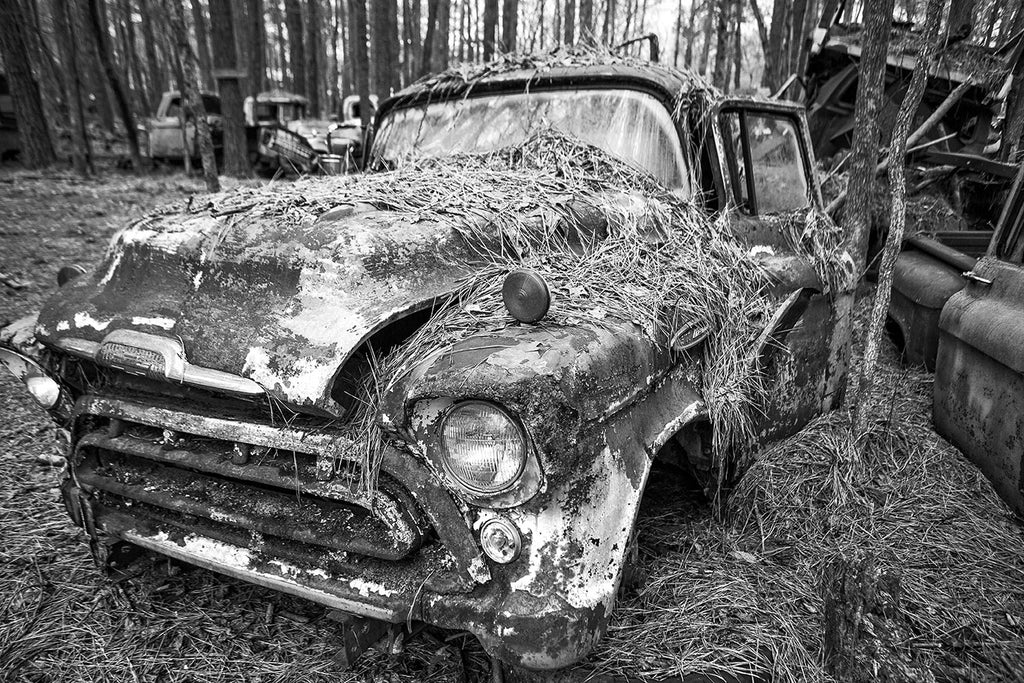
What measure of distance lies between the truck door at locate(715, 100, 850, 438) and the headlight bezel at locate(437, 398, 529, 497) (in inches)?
59.1

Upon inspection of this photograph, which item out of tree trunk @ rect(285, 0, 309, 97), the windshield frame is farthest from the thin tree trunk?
the windshield frame

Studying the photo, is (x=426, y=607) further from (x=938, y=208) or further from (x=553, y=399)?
(x=938, y=208)

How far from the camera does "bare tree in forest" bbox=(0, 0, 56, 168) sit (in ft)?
33.9

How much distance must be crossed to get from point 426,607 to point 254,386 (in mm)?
776

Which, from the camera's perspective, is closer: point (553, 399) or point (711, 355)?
point (553, 399)

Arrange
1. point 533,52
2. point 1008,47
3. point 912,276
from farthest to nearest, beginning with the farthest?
1. point 1008,47
2. point 912,276
3. point 533,52

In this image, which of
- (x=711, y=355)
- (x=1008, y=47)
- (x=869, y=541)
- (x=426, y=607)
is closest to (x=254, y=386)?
(x=426, y=607)

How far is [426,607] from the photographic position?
1.70 meters

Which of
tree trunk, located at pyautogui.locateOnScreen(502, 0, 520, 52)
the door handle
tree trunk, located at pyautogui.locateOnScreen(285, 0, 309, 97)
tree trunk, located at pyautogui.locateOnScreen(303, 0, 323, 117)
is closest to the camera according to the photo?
the door handle

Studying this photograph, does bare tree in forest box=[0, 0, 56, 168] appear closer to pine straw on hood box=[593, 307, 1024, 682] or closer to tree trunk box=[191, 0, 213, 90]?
tree trunk box=[191, 0, 213, 90]

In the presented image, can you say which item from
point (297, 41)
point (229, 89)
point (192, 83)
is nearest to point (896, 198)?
point (192, 83)

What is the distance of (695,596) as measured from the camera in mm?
2209

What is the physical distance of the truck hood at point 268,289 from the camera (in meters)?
1.90

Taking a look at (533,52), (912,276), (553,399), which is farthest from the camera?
(912,276)
